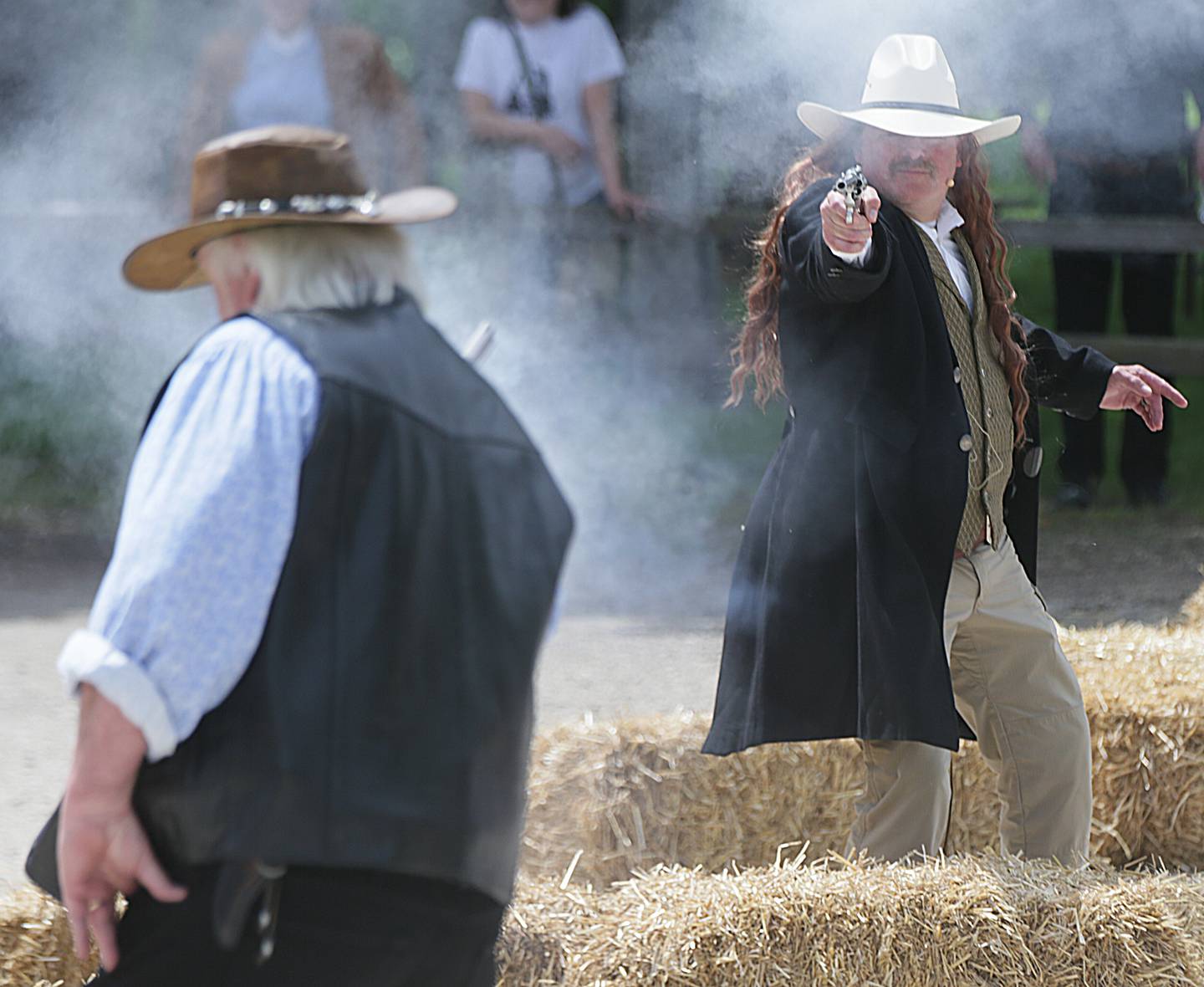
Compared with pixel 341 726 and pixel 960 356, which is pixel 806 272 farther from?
pixel 341 726

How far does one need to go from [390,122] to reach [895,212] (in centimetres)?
338

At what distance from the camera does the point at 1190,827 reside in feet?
10.5

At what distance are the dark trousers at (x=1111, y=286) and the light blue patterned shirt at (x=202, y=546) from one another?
18.5 feet

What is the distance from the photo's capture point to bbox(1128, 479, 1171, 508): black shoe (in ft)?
22.1

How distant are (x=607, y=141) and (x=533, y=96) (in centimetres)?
33

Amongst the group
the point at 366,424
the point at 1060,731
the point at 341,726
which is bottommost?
the point at 1060,731

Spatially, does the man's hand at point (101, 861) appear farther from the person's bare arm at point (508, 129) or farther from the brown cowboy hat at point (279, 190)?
the person's bare arm at point (508, 129)

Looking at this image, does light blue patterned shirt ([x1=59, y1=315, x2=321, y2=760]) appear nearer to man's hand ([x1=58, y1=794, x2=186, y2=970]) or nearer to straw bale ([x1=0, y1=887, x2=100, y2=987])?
man's hand ([x1=58, y1=794, x2=186, y2=970])

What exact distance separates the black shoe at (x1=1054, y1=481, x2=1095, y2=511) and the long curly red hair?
13.0ft

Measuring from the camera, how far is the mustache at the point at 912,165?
2.66m

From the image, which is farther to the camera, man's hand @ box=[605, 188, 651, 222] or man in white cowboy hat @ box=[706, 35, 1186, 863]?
man's hand @ box=[605, 188, 651, 222]

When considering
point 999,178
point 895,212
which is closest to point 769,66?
point 895,212

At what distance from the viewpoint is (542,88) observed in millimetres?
5922

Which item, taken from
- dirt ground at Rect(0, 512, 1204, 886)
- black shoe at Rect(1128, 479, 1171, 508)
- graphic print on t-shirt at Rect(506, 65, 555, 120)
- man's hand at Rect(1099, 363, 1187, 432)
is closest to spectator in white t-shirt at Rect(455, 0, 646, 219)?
graphic print on t-shirt at Rect(506, 65, 555, 120)
